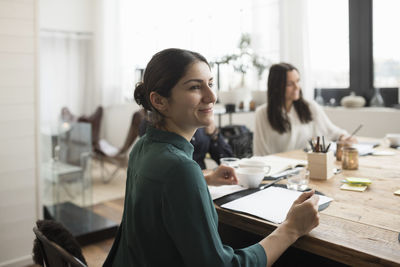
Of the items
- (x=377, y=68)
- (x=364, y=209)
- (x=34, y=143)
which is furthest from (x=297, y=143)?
(x=34, y=143)

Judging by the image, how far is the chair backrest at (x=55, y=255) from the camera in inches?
37.4

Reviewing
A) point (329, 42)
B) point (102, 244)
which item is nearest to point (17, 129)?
A: point (102, 244)

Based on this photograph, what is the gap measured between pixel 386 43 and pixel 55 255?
342 centimetres

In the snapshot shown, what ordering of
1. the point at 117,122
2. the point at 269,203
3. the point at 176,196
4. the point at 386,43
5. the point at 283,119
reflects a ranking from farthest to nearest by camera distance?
the point at 117,122 < the point at 386,43 < the point at 283,119 < the point at 269,203 < the point at 176,196

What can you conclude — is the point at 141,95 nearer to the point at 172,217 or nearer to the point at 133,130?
the point at 172,217

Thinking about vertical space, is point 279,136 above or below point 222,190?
above

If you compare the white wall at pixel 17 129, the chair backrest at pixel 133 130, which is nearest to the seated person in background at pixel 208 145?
the white wall at pixel 17 129

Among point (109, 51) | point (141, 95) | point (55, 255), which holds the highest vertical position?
point (109, 51)

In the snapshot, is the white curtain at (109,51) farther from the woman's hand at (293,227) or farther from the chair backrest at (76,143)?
the woman's hand at (293,227)

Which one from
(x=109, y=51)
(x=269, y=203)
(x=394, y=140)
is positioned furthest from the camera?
(x=109, y=51)

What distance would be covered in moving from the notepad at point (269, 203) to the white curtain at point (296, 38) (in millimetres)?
2435

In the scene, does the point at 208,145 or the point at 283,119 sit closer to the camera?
the point at 208,145

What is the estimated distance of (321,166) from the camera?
1719mm

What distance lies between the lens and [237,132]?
353cm
